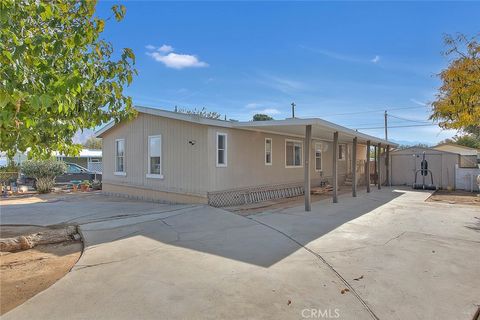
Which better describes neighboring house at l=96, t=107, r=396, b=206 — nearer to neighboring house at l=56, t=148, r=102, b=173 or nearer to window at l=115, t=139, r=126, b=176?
window at l=115, t=139, r=126, b=176

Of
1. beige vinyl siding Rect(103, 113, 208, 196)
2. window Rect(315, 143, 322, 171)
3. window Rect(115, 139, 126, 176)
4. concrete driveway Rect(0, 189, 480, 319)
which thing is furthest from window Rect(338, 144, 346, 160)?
window Rect(115, 139, 126, 176)

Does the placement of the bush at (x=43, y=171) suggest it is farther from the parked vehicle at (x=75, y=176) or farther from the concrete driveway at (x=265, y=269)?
the concrete driveway at (x=265, y=269)

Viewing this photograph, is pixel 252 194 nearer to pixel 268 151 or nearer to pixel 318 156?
pixel 268 151

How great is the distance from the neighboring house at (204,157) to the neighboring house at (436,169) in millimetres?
5501

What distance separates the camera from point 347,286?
156 inches

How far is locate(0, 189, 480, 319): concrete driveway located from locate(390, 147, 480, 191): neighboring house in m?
9.79

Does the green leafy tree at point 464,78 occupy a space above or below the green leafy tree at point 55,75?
above

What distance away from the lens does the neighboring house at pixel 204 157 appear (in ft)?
33.2

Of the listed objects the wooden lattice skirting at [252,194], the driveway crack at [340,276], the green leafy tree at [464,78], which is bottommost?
the driveway crack at [340,276]

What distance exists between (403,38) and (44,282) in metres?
13.5

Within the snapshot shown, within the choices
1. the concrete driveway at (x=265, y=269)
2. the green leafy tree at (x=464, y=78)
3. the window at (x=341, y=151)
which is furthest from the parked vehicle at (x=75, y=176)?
the green leafy tree at (x=464, y=78)

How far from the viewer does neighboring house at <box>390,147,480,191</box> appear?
649 inches

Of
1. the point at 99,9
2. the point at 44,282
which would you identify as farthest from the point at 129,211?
the point at 99,9

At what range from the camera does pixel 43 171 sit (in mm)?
16516
